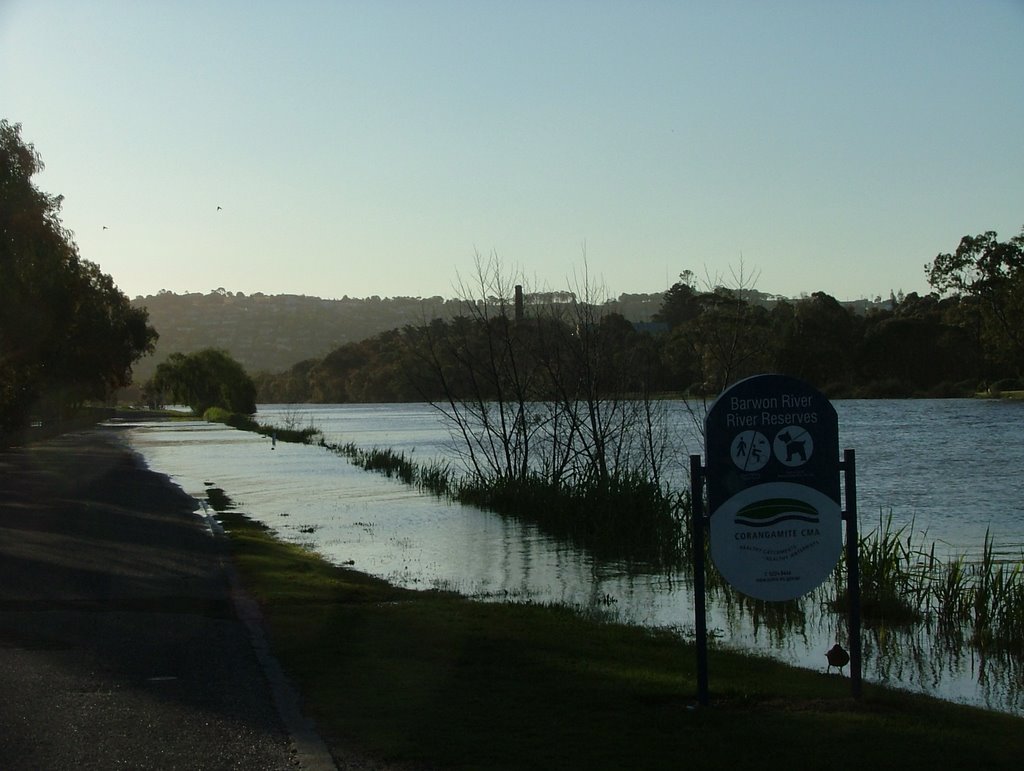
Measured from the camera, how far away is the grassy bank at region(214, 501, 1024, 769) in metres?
6.22

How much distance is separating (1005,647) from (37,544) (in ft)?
38.7

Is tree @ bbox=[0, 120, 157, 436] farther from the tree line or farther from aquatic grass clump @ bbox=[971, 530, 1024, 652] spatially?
aquatic grass clump @ bbox=[971, 530, 1024, 652]

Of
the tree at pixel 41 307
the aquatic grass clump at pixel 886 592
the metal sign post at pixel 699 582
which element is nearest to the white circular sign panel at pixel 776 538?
the metal sign post at pixel 699 582

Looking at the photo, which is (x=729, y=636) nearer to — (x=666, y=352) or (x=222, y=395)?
(x=666, y=352)

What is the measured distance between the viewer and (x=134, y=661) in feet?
28.4

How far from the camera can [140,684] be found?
790cm

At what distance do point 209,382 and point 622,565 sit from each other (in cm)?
11149

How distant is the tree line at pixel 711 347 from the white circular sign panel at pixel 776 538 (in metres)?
11.5

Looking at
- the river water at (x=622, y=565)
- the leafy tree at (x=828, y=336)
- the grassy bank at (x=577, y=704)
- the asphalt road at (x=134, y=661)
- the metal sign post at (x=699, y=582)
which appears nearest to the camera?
the grassy bank at (x=577, y=704)

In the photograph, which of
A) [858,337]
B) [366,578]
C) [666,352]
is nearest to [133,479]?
[666,352]

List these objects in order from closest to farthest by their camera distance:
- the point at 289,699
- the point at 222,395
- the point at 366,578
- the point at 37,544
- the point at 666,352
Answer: the point at 289,699 < the point at 366,578 < the point at 37,544 < the point at 666,352 < the point at 222,395

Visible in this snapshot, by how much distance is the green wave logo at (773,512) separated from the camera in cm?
739

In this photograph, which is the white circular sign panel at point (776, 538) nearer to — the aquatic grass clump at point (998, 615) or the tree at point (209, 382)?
the aquatic grass clump at point (998, 615)

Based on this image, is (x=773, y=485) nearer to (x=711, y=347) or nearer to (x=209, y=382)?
(x=711, y=347)
